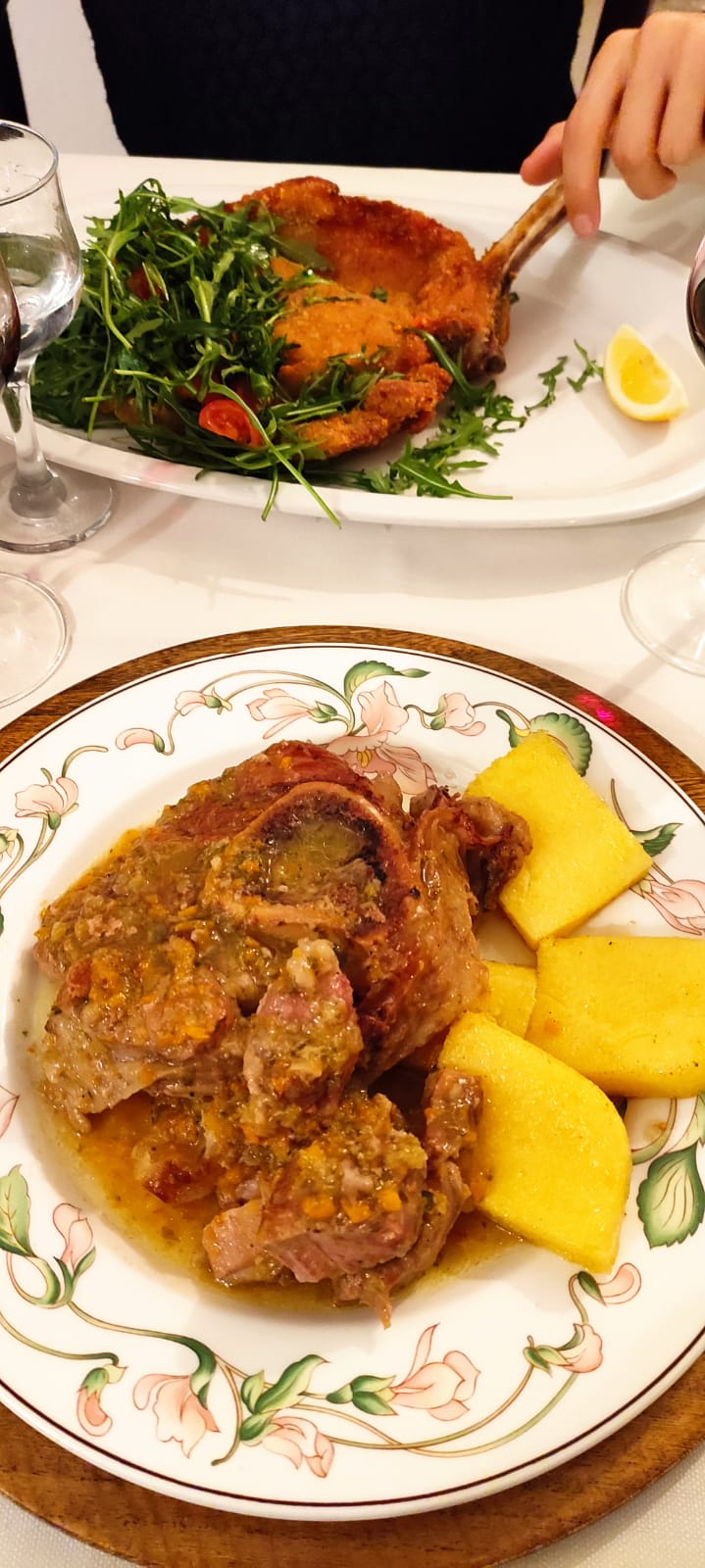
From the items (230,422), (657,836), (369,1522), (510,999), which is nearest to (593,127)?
(230,422)

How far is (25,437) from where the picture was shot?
2.95m

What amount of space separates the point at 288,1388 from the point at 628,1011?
80 cm

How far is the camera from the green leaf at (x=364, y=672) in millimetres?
2438

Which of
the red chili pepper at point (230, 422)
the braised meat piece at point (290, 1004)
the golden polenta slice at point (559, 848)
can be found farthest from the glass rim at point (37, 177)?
the golden polenta slice at point (559, 848)

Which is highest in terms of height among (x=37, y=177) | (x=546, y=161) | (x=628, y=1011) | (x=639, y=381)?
(x=546, y=161)

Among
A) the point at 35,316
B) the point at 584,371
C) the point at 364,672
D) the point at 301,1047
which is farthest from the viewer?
the point at 584,371

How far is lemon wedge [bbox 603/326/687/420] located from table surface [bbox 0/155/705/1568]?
355mm

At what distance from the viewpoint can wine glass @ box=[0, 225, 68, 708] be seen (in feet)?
8.64

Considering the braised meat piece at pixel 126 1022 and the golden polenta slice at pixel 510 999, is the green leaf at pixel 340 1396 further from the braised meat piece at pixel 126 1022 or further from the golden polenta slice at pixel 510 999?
the golden polenta slice at pixel 510 999

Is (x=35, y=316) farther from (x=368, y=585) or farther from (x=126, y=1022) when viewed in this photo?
(x=126, y=1022)

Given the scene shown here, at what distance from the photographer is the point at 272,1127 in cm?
171

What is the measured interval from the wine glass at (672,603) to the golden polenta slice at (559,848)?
0.65 meters

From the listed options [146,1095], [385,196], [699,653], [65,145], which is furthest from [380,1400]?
[65,145]

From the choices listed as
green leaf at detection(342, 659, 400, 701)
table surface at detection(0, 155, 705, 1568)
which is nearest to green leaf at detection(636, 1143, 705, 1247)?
table surface at detection(0, 155, 705, 1568)
